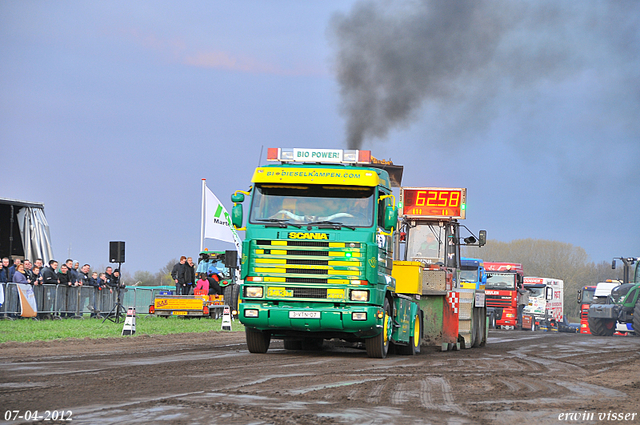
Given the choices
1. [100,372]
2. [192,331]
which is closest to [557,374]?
[100,372]

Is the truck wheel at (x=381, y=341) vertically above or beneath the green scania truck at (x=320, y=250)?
beneath

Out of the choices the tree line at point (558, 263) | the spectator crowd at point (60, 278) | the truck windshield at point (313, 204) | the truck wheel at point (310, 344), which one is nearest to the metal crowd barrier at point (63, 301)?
the spectator crowd at point (60, 278)

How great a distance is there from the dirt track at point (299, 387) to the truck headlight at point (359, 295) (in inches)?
42.9

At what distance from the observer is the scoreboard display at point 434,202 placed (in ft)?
68.0

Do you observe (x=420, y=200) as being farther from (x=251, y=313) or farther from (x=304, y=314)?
(x=251, y=313)

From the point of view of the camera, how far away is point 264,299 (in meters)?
14.1

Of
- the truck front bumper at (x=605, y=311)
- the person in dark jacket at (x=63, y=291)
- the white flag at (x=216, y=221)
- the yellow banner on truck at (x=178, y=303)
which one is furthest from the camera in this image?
the truck front bumper at (x=605, y=311)

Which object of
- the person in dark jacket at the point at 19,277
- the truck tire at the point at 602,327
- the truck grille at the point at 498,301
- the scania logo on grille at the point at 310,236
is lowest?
the truck tire at the point at 602,327

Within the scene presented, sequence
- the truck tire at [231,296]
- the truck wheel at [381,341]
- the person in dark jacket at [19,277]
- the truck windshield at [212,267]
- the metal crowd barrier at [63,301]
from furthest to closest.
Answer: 1. the truck windshield at [212,267]
2. the truck tire at [231,296]
3. the person in dark jacket at [19,277]
4. the metal crowd barrier at [63,301]
5. the truck wheel at [381,341]

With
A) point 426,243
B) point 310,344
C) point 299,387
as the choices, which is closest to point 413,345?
point 310,344

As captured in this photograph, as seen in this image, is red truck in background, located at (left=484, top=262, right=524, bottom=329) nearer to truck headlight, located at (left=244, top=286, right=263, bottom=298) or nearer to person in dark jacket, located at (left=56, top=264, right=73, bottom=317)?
person in dark jacket, located at (left=56, top=264, right=73, bottom=317)

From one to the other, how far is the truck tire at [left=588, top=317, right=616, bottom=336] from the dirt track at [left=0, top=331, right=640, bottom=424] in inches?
883

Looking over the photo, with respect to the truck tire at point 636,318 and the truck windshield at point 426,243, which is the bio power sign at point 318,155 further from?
the truck tire at point 636,318

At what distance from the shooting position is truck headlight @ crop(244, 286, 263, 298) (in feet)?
46.3
